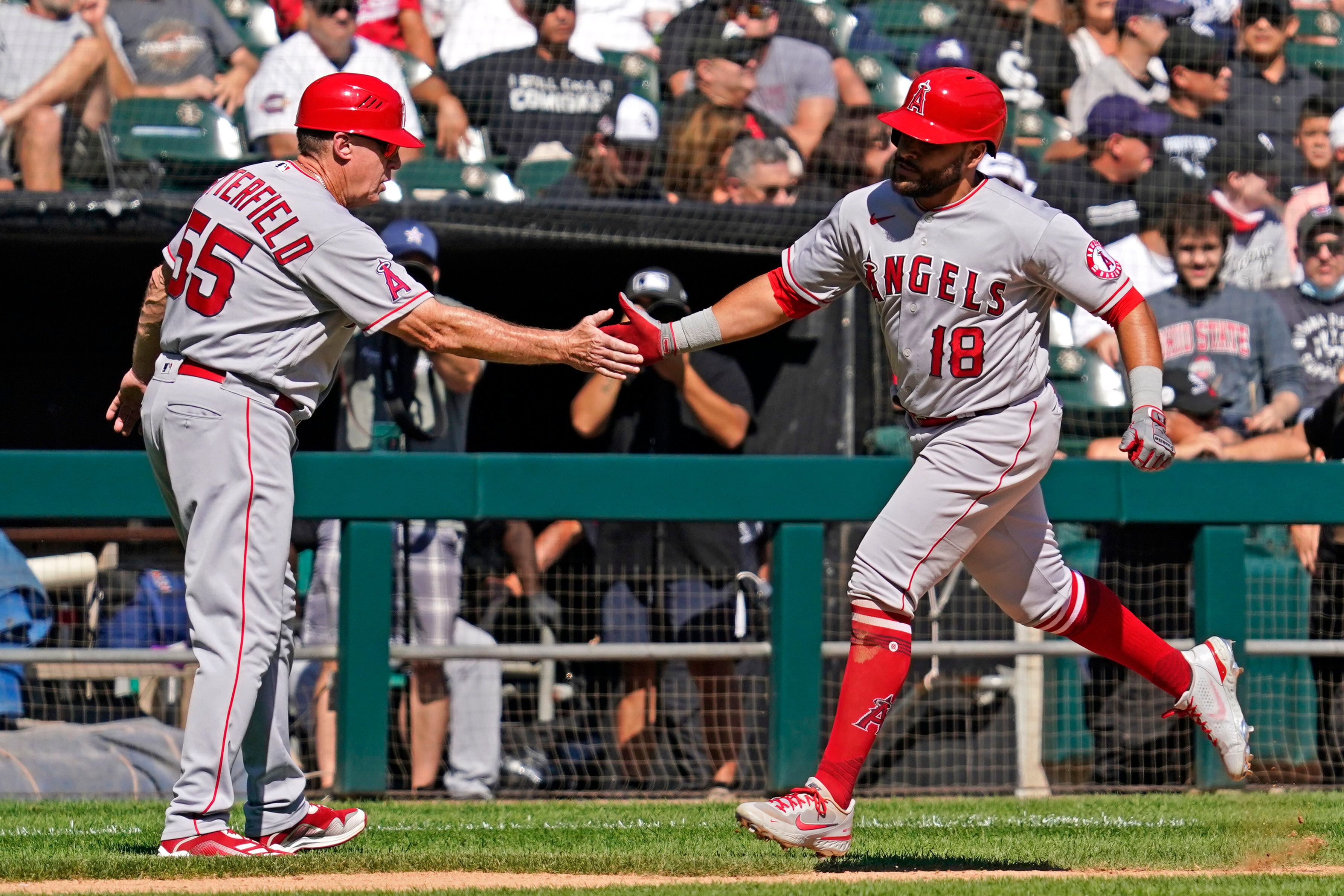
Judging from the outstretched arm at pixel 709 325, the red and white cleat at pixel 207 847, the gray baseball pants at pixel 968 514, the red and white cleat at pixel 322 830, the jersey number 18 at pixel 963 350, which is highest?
the outstretched arm at pixel 709 325

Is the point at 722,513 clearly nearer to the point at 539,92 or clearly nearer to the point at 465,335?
the point at 465,335

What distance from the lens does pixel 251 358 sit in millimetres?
3777

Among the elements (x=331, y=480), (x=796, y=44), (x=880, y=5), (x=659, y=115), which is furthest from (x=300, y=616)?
(x=880, y=5)

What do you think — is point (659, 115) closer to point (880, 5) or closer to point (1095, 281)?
point (880, 5)

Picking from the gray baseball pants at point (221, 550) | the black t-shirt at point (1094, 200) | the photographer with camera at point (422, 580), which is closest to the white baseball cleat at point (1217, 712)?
the gray baseball pants at point (221, 550)

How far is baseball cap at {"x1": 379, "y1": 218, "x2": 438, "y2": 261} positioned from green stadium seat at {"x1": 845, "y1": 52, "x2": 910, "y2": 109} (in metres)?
2.96

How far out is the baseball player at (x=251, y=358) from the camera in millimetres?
3750

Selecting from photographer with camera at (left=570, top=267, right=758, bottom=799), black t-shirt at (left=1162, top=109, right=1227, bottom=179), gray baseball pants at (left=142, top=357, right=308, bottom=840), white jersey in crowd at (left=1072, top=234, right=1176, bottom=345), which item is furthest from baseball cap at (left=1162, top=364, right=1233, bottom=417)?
gray baseball pants at (left=142, top=357, right=308, bottom=840)

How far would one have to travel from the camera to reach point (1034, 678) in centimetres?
613

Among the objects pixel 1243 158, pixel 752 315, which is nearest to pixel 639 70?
pixel 1243 158

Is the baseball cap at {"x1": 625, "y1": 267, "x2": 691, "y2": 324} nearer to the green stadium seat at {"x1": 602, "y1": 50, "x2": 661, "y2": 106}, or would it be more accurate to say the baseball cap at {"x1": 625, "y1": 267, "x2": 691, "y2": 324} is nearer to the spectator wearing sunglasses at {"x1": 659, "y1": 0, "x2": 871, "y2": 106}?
the green stadium seat at {"x1": 602, "y1": 50, "x2": 661, "y2": 106}

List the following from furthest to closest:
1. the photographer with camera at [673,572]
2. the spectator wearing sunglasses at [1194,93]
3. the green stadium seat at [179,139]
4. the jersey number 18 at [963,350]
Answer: the spectator wearing sunglasses at [1194,93] → the green stadium seat at [179,139] → the photographer with camera at [673,572] → the jersey number 18 at [963,350]

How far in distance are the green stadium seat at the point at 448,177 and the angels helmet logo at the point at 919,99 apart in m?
3.91

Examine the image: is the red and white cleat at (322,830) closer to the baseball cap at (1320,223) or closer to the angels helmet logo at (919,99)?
the angels helmet logo at (919,99)
